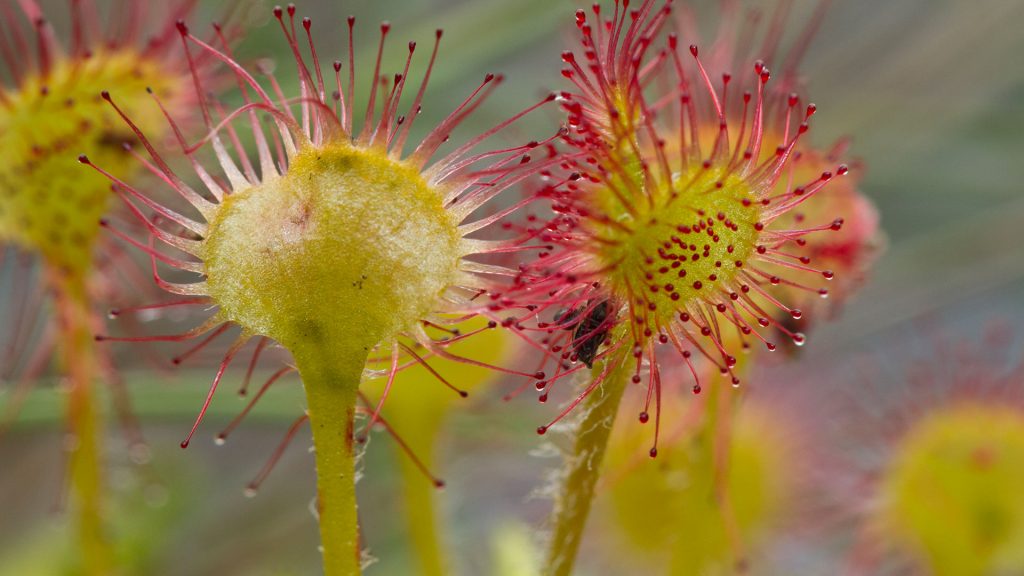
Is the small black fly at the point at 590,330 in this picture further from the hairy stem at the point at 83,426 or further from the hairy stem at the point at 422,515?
the hairy stem at the point at 83,426

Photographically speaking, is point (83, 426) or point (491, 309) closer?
point (491, 309)

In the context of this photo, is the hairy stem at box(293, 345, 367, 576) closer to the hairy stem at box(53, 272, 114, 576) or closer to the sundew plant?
the sundew plant

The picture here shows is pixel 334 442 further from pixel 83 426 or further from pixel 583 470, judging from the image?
pixel 83 426

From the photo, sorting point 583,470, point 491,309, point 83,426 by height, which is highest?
point 83,426

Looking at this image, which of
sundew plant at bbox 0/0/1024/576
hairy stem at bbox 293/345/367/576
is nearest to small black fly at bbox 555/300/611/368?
sundew plant at bbox 0/0/1024/576

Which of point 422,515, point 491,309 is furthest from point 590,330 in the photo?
point 422,515

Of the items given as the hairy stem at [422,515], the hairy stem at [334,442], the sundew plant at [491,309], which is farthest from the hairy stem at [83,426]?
the hairy stem at [334,442]
